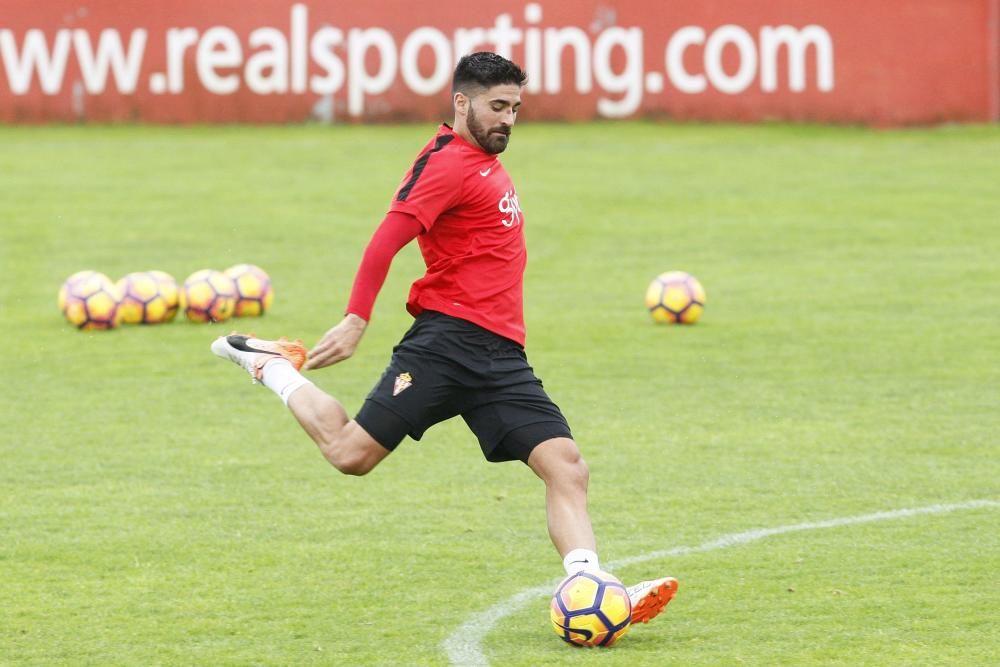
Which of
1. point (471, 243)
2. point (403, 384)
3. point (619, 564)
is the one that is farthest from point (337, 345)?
point (619, 564)

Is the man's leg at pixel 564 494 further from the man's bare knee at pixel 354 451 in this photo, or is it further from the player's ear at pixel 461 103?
the player's ear at pixel 461 103

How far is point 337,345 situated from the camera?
21.4 ft

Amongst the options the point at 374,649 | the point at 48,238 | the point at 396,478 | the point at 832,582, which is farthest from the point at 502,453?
the point at 48,238

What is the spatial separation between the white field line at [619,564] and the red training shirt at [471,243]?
104 centimetres

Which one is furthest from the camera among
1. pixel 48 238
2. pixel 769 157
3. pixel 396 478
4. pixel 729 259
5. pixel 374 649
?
pixel 769 157

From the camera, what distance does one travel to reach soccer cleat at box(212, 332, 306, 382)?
7.46 meters

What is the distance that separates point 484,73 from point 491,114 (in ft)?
0.52

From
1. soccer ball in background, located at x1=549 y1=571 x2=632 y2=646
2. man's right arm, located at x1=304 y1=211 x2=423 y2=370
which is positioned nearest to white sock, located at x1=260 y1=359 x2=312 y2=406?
man's right arm, located at x1=304 y1=211 x2=423 y2=370

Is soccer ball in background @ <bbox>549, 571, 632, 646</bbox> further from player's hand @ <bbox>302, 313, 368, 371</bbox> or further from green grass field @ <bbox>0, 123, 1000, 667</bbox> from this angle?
player's hand @ <bbox>302, 313, 368, 371</bbox>

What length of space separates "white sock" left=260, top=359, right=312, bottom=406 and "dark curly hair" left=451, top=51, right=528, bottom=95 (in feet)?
4.51

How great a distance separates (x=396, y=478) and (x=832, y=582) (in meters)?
2.94

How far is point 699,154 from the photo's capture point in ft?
83.3

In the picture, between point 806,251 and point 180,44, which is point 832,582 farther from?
point 180,44

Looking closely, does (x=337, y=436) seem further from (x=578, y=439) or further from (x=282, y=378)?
(x=578, y=439)
